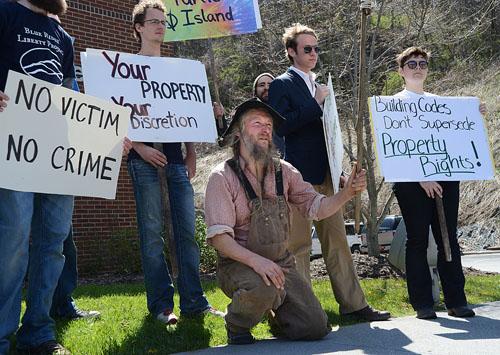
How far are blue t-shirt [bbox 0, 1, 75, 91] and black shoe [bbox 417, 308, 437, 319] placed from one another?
303 centimetres

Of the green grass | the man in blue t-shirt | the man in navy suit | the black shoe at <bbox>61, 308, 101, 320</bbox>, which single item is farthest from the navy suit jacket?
the black shoe at <bbox>61, 308, 101, 320</bbox>

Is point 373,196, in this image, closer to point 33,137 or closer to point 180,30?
point 180,30

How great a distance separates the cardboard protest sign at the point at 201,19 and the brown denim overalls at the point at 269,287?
180 centimetres

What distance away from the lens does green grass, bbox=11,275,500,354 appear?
4.07 m

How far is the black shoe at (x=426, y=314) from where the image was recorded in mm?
5078

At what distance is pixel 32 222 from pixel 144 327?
A: 1.07m

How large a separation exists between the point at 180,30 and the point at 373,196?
20.7 feet

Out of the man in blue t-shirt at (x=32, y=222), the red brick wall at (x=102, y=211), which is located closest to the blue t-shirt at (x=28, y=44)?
the man in blue t-shirt at (x=32, y=222)

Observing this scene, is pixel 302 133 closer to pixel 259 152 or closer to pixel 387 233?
pixel 259 152

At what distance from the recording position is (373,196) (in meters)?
11.3

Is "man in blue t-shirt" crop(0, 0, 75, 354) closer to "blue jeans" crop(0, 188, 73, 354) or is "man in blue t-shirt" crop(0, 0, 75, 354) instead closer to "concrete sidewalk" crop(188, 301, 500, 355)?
"blue jeans" crop(0, 188, 73, 354)

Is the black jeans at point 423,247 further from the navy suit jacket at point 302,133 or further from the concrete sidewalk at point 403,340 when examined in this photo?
the navy suit jacket at point 302,133

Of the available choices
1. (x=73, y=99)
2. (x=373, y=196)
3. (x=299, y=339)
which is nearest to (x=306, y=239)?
(x=299, y=339)

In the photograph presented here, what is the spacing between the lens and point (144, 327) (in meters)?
4.57
